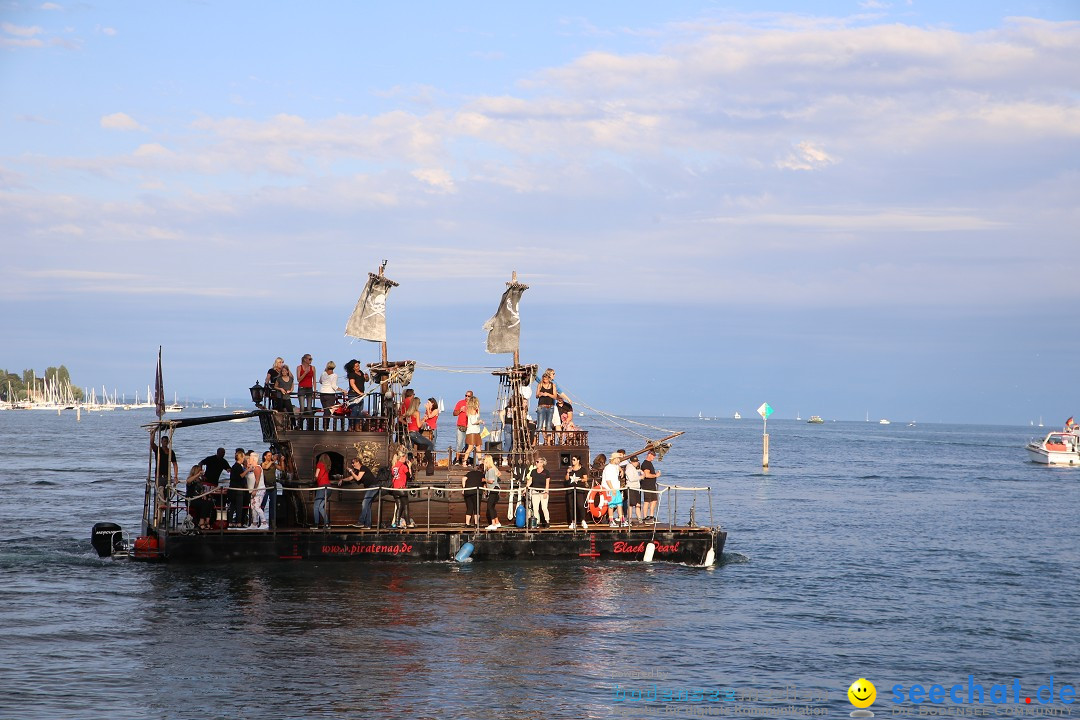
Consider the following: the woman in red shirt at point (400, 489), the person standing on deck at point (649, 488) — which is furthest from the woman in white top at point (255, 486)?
the person standing on deck at point (649, 488)

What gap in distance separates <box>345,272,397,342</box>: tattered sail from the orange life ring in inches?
275

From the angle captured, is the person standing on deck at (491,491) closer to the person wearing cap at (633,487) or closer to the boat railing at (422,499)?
the boat railing at (422,499)

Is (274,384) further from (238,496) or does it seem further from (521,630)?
(521,630)

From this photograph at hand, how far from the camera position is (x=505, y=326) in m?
31.0

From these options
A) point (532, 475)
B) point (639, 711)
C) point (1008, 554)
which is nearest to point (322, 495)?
point (532, 475)

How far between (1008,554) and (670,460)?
55.2 metres

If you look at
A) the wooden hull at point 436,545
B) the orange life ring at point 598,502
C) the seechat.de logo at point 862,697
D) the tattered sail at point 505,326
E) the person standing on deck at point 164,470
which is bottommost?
the seechat.de logo at point 862,697

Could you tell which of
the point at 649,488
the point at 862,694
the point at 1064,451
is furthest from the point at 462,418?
the point at 1064,451

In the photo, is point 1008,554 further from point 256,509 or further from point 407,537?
point 256,509

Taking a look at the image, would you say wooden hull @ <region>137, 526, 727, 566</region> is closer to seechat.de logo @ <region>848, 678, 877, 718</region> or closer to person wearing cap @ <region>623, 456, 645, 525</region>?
person wearing cap @ <region>623, 456, 645, 525</region>

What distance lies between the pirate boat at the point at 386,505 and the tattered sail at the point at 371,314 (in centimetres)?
3

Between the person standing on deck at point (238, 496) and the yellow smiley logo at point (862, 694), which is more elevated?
the person standing on deck at point (238, 496)

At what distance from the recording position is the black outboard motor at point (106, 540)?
28.9 metres

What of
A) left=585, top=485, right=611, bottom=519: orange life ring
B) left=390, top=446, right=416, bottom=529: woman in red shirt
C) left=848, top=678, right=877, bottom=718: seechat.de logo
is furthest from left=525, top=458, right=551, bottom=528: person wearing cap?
left=848, top=678, right=877, bottom=718: seechat.de logo
